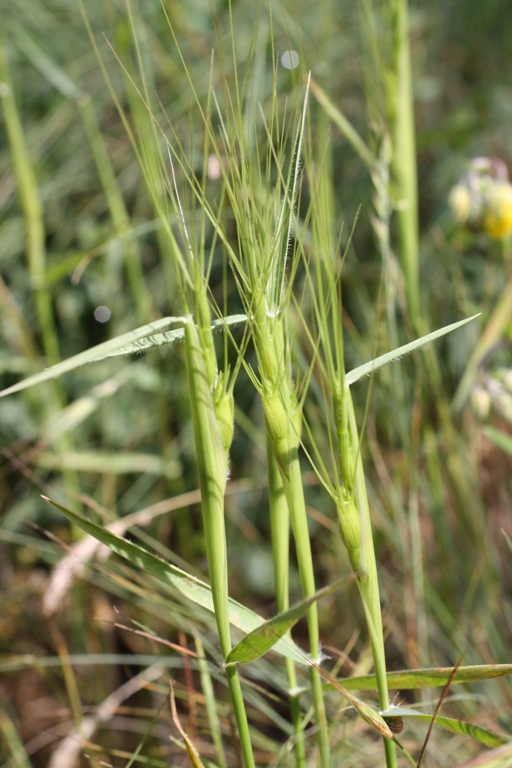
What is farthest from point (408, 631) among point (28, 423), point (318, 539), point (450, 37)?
point (450, 37)

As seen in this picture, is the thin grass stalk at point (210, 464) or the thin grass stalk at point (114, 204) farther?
the thin grass stalk at point (114, 204)

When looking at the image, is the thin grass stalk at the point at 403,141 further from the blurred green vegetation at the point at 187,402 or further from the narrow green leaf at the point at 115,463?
the narrow green leaf at the point at 115,463

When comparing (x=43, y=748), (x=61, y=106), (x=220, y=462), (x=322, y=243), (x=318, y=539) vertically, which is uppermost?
(x=61, y=106)

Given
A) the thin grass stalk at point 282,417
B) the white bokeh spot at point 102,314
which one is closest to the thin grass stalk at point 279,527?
the thin grass stalk at point 282,417

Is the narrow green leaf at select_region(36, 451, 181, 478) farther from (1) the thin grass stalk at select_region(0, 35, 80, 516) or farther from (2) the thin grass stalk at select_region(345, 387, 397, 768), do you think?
(2) the thin grass stalk at select_region(345, 387, 397, 768)

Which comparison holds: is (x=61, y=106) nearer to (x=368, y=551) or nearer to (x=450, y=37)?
(x=450, y=37)

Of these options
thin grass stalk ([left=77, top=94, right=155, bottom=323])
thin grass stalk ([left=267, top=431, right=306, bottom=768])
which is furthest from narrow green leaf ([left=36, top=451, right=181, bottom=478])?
thin grass stalk ([left=267, top=431, right=306, bottom=768])

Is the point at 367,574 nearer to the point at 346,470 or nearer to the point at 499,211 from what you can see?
the point at 346,470
